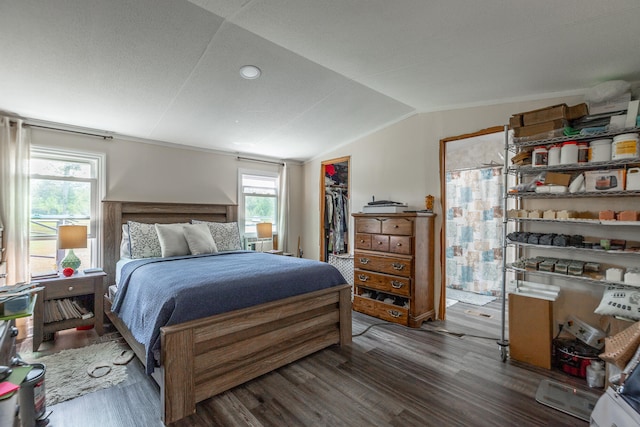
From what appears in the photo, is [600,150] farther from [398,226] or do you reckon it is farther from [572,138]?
[398,226]

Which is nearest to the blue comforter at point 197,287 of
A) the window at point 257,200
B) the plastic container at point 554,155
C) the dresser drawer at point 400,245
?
the dresser drawer at point 400,245

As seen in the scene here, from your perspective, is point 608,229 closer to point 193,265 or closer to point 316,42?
point 316,42

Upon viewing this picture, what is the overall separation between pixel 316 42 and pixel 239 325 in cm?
207

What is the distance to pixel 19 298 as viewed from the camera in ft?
5.38

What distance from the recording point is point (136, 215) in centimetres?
362

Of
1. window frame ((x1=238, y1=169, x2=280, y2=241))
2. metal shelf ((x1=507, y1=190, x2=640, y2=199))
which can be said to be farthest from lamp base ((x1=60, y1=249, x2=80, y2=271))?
metal shelf ((x1=507, y1=190, x2=640, y2=199))

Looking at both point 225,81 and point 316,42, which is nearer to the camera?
point 316,42

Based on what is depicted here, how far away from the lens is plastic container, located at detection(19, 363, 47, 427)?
60.1 inches

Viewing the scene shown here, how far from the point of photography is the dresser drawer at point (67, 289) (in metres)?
2.67

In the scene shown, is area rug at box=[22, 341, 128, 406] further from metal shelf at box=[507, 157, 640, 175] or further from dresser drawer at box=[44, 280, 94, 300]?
metal shelf at box=[507, 157, 640, 175]

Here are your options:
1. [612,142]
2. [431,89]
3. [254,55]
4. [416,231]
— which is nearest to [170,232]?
[254,55]

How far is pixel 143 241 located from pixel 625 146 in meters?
4.24

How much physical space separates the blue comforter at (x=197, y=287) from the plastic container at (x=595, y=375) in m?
1.91

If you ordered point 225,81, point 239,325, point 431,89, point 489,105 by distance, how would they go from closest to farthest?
1. point 239,325
2. point 225,81
3. point 431,89
4. point 489,105
